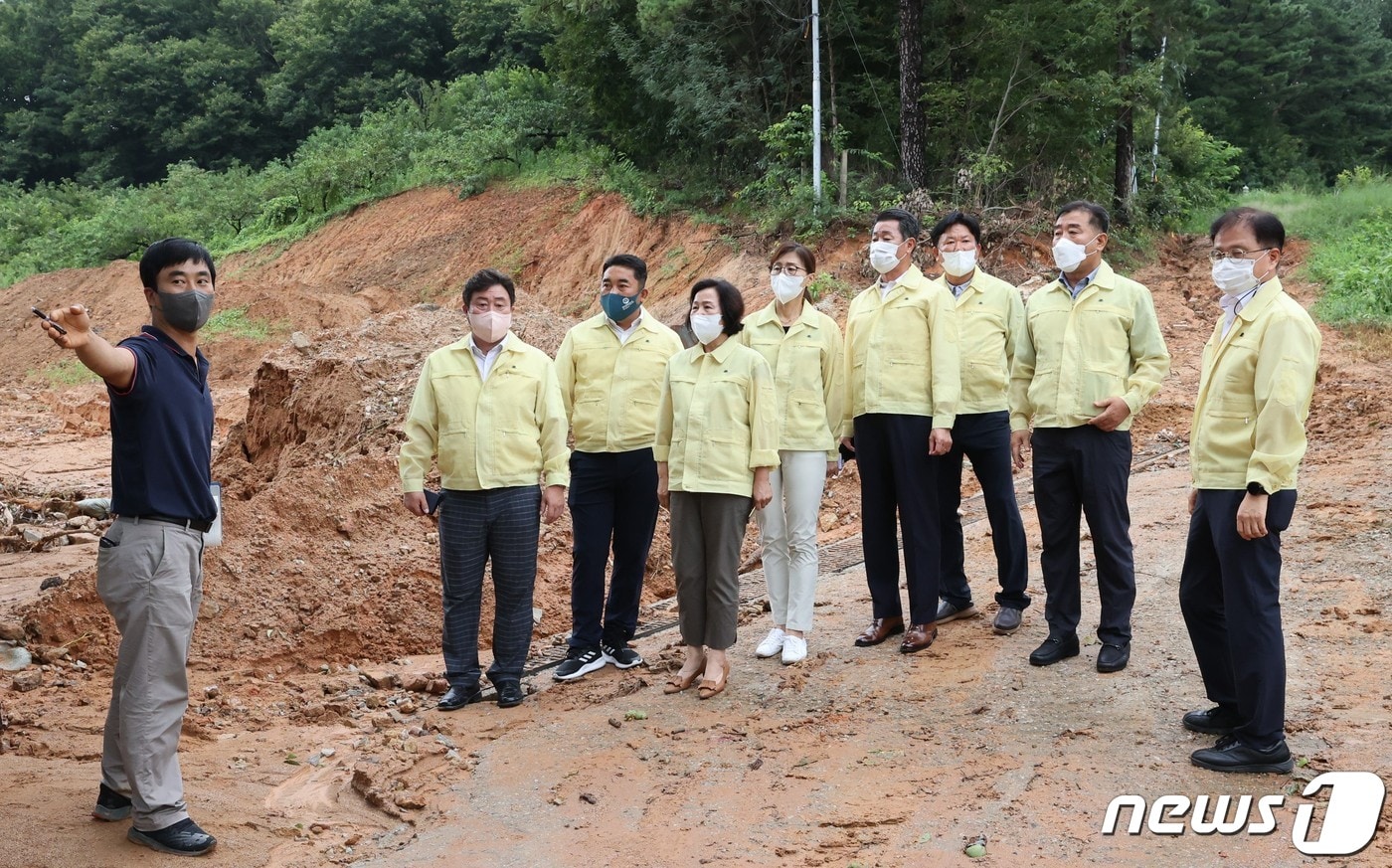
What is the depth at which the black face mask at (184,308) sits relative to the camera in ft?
14.1

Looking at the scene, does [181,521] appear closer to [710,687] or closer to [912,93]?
[710,687]

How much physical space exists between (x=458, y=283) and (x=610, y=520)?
17.8m

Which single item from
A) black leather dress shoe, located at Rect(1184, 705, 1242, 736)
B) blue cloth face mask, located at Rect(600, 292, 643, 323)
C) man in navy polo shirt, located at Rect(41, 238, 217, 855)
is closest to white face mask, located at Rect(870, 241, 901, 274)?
blue cloth face mask, located at Rect(600, 292, 643, 323)

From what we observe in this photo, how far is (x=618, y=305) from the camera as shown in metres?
6.22

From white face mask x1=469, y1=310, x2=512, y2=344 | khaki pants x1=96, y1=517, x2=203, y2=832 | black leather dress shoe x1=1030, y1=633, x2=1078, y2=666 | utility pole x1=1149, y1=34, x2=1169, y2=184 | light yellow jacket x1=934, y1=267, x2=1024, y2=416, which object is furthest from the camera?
utility pole x1=1149, y1=34, x2=1169, y2=184

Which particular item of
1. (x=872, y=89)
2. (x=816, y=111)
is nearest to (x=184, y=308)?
(x=816, y=111)

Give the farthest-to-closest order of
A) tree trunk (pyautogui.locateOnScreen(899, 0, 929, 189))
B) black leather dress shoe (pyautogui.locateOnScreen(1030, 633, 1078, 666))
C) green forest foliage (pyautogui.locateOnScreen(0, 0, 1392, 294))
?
1. green forest foliage (pyautogui.locateOnScreen(0, 0, 1392, 294))
2. tree trunk (pyautogui.locateOnScreen(899, 0, 929, 189))
3. black leather dress shoe (pyautogui.locateOnScreen(1030, 633, 1078, 666))

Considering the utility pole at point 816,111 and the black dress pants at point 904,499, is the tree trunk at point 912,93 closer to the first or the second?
the utility pole at point 816,111

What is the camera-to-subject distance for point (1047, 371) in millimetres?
5629

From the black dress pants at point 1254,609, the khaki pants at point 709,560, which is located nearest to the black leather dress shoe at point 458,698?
the khaki pants at point 709,560

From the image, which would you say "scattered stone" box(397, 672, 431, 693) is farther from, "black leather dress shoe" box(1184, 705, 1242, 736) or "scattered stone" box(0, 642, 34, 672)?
"black leather dress shoe" box(1184, 705, 1242, 736)

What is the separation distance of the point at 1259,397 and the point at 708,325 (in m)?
2.47

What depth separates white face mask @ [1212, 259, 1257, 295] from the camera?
14.7ft

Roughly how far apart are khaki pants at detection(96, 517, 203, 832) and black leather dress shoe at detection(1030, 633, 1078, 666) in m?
3.74
